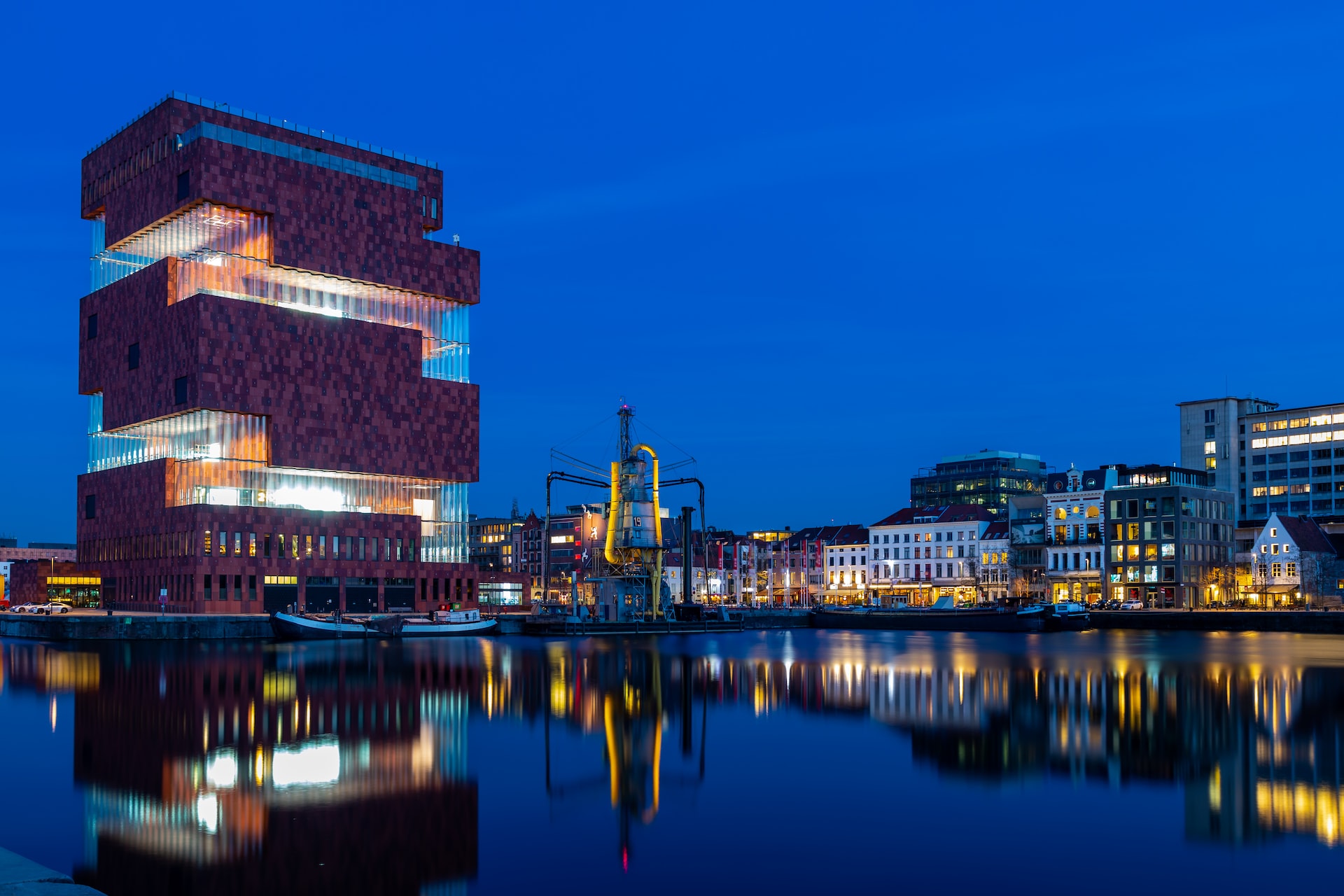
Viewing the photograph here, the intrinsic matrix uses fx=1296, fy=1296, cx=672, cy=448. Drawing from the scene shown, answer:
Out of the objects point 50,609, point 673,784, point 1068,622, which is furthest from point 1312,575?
point 673,784

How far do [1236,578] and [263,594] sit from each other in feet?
402

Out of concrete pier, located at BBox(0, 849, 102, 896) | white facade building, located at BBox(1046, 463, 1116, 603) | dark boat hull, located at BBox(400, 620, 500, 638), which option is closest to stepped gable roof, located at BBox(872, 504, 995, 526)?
white facade building, located at BBox(1046, 463, 1116, 603)

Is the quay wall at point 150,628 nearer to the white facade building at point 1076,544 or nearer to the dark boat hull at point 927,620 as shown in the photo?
the dark boat hull at point 927,620

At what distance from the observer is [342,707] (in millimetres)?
46906

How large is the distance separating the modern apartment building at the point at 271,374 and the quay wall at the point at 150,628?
1882 centimetres

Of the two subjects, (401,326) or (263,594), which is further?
(401,326)

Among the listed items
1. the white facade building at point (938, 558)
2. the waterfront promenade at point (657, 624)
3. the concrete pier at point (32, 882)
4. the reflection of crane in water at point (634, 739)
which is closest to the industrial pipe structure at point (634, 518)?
the waterfront promenade at point (657, 624)

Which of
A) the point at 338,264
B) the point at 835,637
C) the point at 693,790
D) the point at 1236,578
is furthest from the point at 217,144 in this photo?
the point at 1236,578

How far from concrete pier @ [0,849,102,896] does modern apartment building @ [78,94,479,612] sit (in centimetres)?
11759

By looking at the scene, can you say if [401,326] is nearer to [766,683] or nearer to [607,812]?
[766,683]

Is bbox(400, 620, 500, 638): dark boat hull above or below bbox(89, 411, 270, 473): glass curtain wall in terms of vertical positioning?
below

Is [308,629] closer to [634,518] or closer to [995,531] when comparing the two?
[634,518]

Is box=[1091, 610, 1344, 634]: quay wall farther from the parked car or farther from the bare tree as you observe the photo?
the parked car

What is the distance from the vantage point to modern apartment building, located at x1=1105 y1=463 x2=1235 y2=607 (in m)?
166
